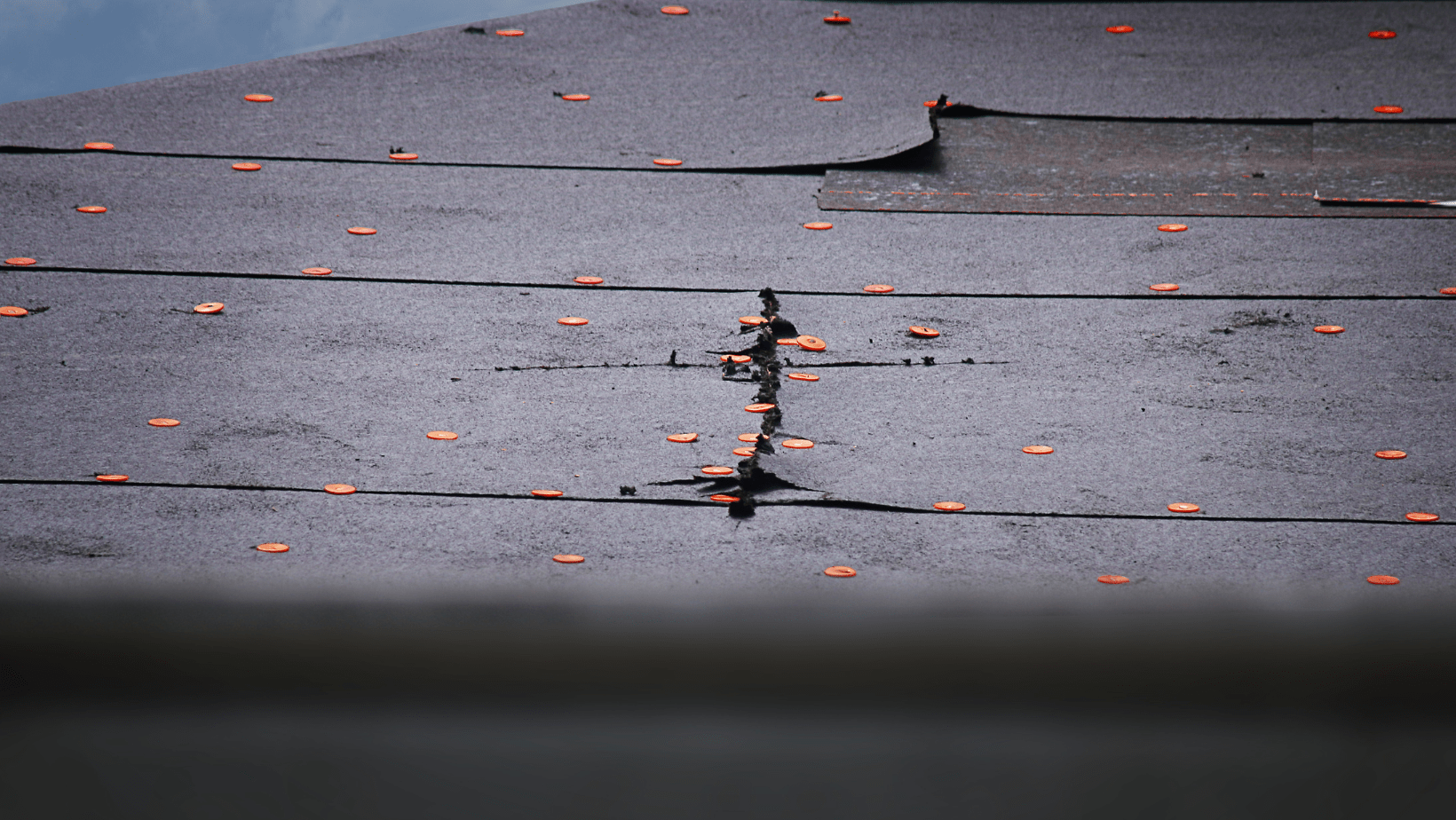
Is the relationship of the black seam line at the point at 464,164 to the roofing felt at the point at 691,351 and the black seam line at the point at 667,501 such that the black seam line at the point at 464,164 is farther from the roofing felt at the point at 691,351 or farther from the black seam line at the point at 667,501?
the black seam line at the point at 667,501

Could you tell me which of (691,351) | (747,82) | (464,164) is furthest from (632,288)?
(747,82)

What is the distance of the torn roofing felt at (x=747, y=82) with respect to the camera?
583 cm

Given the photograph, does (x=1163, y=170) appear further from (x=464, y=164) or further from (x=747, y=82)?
(x=464, y=164)

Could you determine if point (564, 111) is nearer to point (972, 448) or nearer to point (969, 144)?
point (969, 144)

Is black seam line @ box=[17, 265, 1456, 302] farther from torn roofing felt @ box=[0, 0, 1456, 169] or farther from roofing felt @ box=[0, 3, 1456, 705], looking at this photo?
torn roofing felt @ box=[0, 0, 1456, 169]

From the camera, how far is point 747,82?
6.44 metres

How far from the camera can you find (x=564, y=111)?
20.1 feet

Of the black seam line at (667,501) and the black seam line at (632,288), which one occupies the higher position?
the black seam line at (632,288)

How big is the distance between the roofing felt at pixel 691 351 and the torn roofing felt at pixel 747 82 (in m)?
0.04

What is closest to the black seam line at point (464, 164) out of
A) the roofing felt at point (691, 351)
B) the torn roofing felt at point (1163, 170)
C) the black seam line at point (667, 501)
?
the roofing felt at point (691, 351)

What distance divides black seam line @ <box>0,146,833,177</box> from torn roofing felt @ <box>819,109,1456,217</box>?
20cm

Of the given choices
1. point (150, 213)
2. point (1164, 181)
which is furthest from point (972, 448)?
point (150, 213)

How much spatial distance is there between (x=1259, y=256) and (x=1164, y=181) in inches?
31.7

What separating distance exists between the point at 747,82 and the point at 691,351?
2.80 metres
